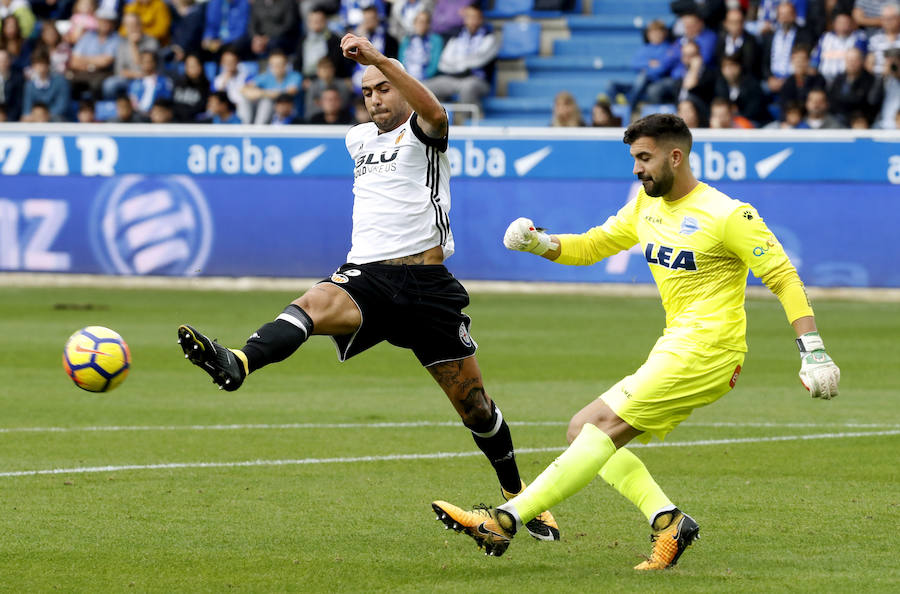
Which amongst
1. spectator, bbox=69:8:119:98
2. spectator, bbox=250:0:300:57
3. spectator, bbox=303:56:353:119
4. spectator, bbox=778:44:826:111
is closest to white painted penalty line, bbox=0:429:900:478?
spectator, bbox=778:44:826:111

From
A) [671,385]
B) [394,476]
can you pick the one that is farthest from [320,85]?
[671,385]

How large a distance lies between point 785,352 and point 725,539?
8.11m

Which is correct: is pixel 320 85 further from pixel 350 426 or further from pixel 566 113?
pixel 350 426

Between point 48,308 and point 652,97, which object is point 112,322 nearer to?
point 48,308

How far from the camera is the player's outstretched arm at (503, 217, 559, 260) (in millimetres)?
6754

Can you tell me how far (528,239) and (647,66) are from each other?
1694cm

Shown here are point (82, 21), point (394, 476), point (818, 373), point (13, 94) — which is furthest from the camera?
point (82, 21)

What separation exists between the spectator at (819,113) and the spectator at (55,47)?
13.0 m

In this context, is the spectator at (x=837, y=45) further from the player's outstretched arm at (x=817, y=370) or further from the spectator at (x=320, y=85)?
the player's outstretched arm at (x=817, y=370)

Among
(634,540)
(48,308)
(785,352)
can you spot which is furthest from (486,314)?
(634,540)

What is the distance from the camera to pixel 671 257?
6.32m

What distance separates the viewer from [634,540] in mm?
6773

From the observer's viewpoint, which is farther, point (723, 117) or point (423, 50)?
point (423, 50)

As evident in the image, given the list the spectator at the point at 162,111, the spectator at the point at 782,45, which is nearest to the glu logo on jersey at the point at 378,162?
the spectator at the point at 782,45
